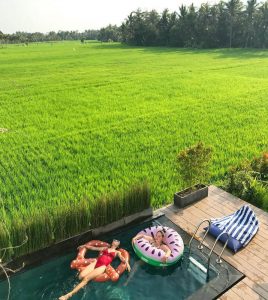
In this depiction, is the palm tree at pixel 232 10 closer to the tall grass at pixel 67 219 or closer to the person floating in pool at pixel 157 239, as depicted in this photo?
the tall grass at pixel 67 219

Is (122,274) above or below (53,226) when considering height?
below

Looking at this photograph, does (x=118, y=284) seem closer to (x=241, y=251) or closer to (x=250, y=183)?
(x=241, y=251)

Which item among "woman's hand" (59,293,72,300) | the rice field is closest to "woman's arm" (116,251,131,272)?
"woman's hand" (59,293,72,300)

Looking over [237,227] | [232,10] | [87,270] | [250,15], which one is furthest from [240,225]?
[232,10]

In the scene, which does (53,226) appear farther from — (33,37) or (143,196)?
(33,37)

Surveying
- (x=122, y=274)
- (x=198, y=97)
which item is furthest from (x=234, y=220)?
(x=198, y=97)

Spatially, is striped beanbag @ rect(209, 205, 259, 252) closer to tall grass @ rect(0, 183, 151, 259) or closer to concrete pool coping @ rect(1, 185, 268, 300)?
concrete pool coping @ rect(1, 185, 268, 300)
